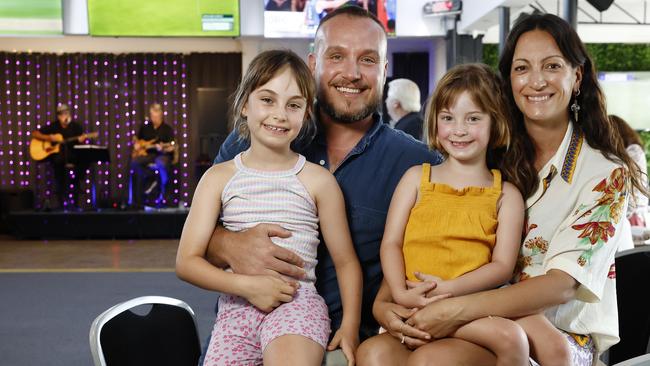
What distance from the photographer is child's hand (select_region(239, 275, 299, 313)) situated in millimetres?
1719

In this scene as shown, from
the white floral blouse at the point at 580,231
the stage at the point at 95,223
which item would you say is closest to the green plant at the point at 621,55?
the stage at the point at 95,223

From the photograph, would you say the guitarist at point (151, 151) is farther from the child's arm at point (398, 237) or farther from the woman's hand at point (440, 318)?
the woman's hand at point (440, 318)

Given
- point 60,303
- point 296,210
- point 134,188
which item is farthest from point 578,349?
point 134,188

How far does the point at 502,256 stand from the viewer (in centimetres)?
169

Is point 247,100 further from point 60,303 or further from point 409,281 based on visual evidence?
point 60,303

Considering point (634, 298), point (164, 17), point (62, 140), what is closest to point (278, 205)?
point (634, 298)

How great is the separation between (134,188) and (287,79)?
979 centimetres

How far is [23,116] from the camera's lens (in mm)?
11602

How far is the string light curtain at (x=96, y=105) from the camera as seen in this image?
455 inches

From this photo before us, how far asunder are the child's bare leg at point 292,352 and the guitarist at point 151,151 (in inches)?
373

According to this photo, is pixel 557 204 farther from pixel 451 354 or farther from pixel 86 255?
pixel 86 255

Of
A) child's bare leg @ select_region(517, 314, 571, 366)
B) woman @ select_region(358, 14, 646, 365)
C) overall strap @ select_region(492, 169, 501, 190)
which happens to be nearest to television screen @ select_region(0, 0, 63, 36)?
woman @ select_region(358, 14, 646, 365)

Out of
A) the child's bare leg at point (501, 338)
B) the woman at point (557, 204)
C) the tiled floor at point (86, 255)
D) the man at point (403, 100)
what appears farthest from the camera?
the tiled floor at point (86, 255)

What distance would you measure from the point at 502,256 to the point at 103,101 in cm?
1086
